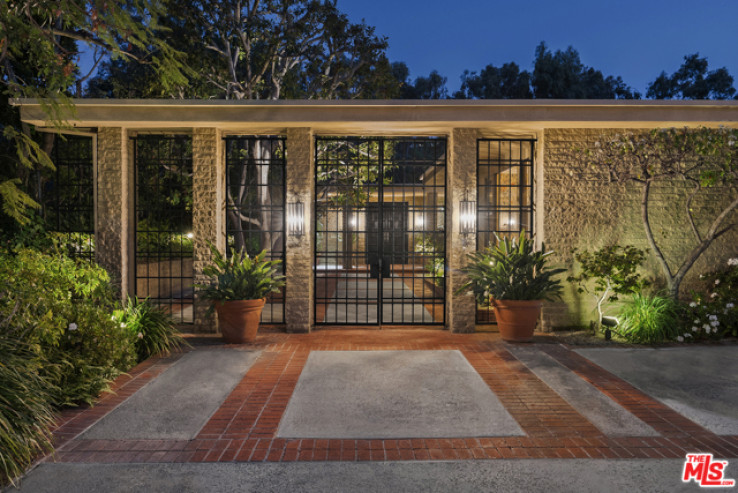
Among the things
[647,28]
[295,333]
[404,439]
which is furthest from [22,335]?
[647,28]

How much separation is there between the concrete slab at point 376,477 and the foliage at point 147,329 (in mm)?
2864

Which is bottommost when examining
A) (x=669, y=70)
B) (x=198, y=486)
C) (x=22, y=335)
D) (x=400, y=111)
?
(x=198, y=486)

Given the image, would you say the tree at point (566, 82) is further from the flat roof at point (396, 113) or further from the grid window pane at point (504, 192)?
the flat roof at point (396, 113)

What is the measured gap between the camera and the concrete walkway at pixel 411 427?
309cm

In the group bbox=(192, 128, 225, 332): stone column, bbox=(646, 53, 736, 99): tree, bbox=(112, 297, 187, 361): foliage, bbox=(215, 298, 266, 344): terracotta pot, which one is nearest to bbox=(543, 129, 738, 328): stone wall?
bbox=(215, 298, 266, 344): terracotta pot

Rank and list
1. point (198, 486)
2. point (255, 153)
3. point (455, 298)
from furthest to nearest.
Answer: point (255, 153) → point (455, 298) → point (198, 486)

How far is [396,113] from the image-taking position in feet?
23.1

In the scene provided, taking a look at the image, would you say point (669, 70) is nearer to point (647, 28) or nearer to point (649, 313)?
point (647, 28)

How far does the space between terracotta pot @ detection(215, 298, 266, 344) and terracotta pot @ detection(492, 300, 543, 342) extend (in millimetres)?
3530

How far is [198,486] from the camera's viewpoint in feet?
9.79

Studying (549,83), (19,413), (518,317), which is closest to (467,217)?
A: (518,317)

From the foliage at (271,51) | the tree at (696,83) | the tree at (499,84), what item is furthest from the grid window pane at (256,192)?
the tree at (696,83)

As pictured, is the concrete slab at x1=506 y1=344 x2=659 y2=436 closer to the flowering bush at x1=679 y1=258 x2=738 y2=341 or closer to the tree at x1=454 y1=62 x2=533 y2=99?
the flowering bush at x1=679 y1=258 x2=738 y2=341

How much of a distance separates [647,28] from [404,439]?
16525 centimetres
